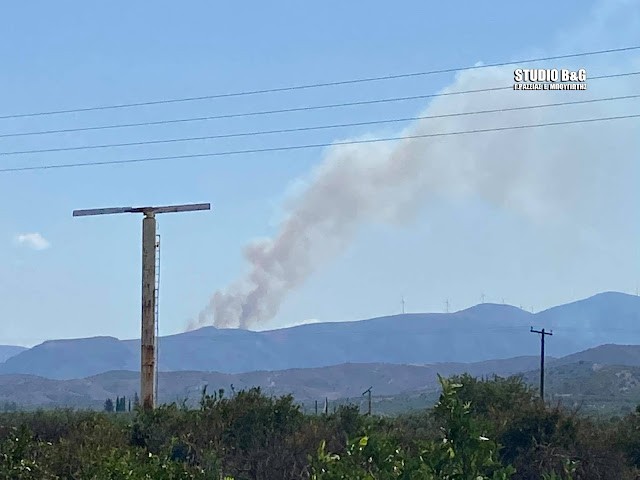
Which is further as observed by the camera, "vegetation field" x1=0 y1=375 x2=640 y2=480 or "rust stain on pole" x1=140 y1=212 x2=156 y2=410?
"rust stain on pole" x1=140 y1=212 x2=156 y2=410

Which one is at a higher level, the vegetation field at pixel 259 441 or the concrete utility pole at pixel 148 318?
the concrete utility pole at pixel 148 318

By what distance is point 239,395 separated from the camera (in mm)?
25922

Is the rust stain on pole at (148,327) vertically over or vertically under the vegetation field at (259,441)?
over

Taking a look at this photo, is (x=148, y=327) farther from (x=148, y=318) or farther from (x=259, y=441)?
(x=259, y=441)

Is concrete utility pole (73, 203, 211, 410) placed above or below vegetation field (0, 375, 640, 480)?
above

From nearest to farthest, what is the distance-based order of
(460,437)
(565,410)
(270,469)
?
(460,437) → (270,469) → (565,410)

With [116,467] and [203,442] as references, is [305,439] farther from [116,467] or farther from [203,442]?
[116,467]

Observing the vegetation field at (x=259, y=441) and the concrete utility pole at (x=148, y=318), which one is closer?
the vegetation field at (x=259, y=441)

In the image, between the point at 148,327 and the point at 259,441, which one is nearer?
the point at 259,441

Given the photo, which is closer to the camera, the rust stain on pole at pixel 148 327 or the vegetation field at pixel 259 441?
the vegetation field at pixel 259 441

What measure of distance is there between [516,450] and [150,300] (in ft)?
30.8

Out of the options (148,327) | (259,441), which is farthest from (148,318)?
(259,441)

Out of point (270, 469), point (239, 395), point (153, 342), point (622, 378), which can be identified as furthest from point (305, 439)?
point (622, 378)

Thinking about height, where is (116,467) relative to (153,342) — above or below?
below
